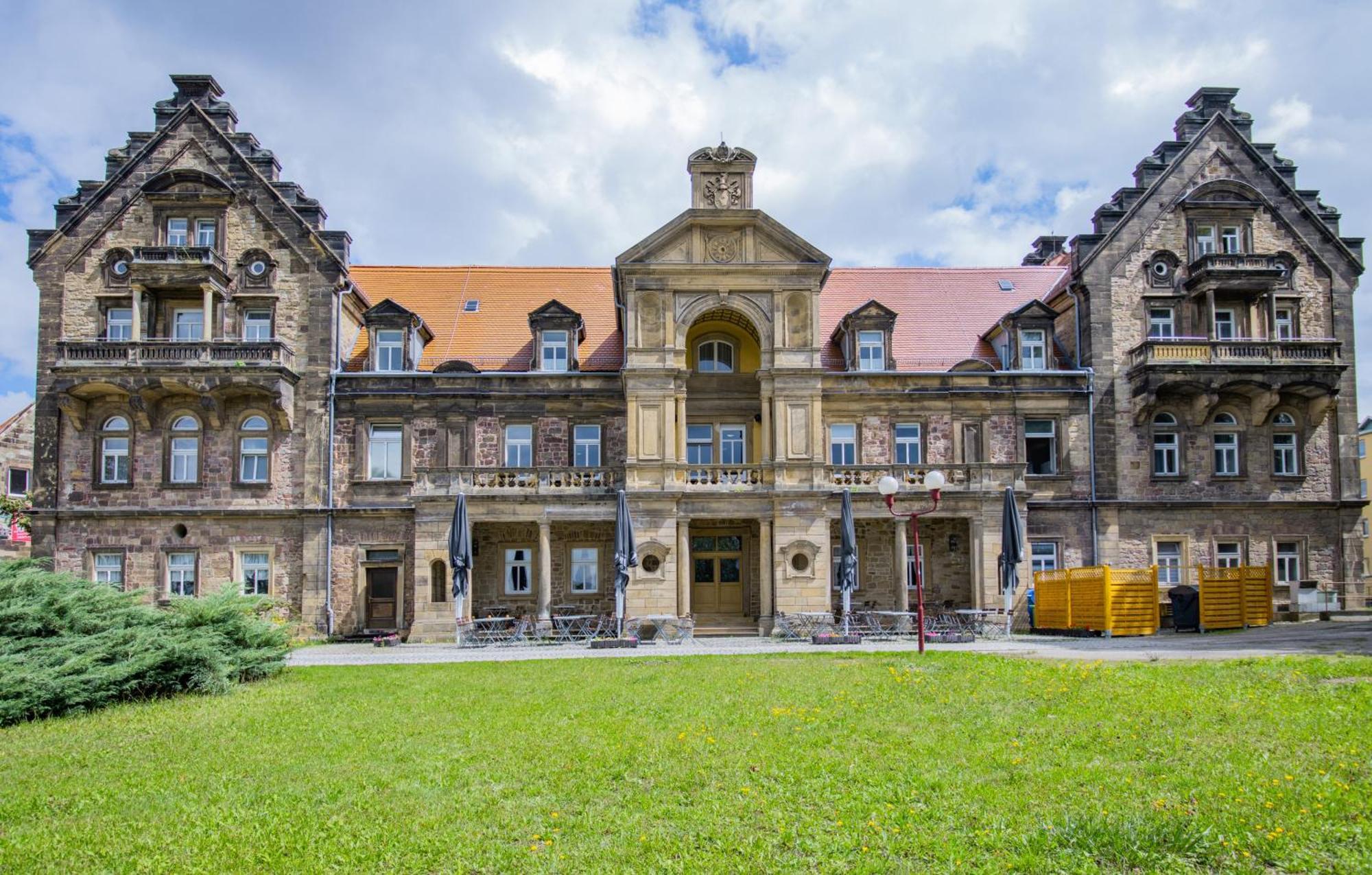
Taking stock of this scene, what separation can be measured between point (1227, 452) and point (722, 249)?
1701cm

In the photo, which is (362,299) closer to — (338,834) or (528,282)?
(528,282)

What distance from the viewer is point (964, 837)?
7.68 metres

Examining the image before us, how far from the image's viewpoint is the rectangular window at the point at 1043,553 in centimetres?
3216

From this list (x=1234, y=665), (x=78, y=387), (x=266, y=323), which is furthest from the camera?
(x=266, y=323)

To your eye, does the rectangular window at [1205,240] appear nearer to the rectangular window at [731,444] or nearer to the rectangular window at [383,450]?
the rectangular window at [731,444]

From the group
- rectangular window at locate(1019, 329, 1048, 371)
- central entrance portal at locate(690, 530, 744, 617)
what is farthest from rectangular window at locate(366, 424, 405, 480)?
rectangular window at locate(1019, 329, 1048, 371)

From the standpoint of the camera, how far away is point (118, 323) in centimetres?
3186

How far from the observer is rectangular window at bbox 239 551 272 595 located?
3147 centimetres

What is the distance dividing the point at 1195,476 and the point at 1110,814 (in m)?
27.5

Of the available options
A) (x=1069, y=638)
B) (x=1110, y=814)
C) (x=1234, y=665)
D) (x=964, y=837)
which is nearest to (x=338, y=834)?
(x=964, y=837)

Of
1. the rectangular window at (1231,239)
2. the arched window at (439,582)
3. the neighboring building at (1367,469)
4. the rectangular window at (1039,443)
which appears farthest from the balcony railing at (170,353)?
the neighboring building at (1367,469)

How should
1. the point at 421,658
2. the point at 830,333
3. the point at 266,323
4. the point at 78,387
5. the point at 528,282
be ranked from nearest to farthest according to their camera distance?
the point at 421,658 → the point at 78,387 → the point at 266,323 → the point at 830,333 → the point at 528,282

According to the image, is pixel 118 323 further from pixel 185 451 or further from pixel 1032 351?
pixel 1032 351

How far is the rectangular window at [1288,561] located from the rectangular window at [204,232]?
34.2 metres
